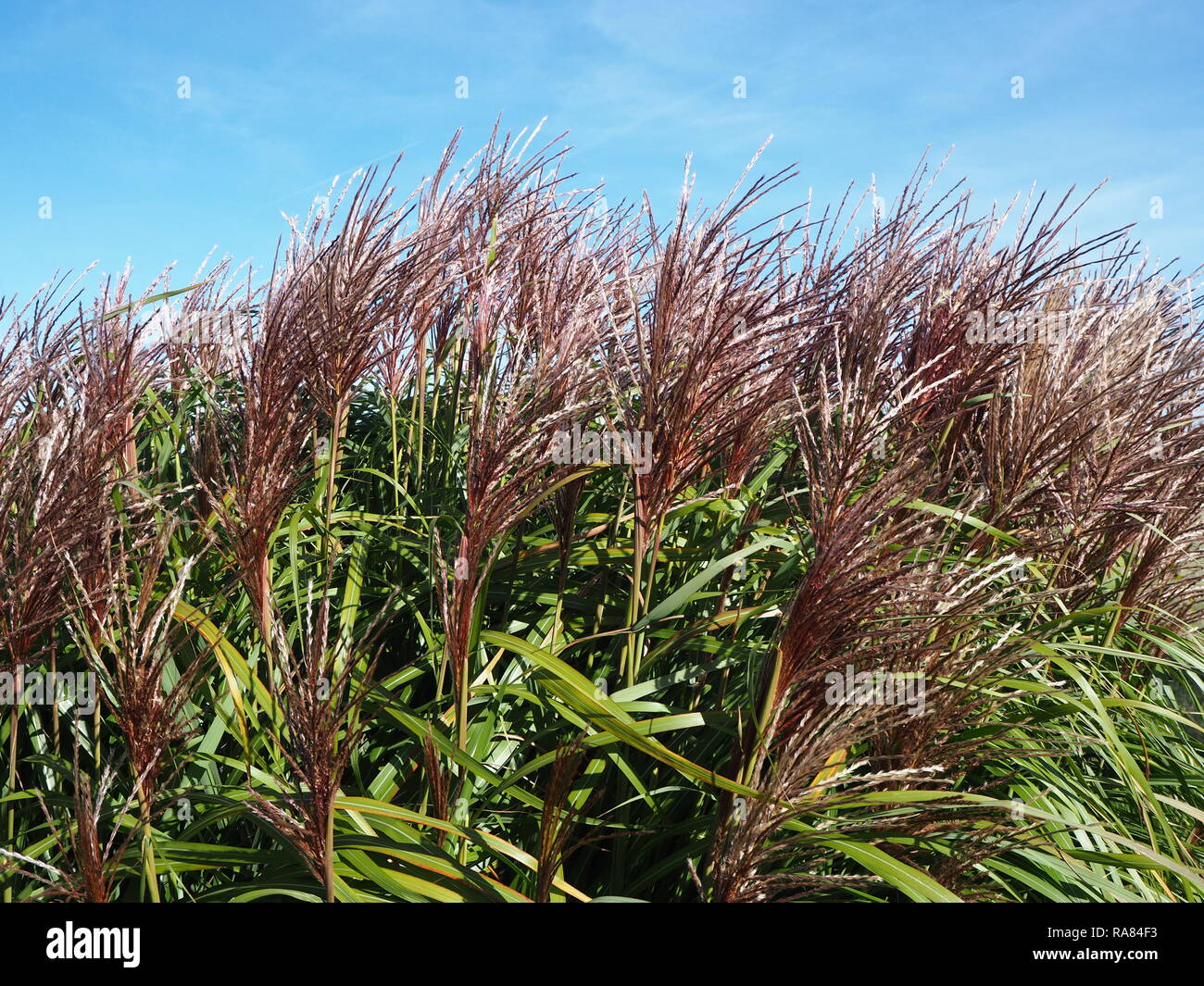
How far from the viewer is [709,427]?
220 centimetres

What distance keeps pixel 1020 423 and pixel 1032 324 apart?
60 centimetres

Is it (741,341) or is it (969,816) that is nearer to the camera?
(969,816)

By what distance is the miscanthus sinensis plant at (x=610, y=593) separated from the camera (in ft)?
→ 5.81

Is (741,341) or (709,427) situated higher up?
(741,341)

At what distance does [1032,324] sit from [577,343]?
168 cm

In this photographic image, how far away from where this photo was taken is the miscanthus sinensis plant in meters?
1.77

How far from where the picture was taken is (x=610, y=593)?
271 centimetres

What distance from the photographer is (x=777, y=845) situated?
1649mm

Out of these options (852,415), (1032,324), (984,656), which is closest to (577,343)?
(852,415)

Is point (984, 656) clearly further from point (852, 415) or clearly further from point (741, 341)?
point (741, 341)
